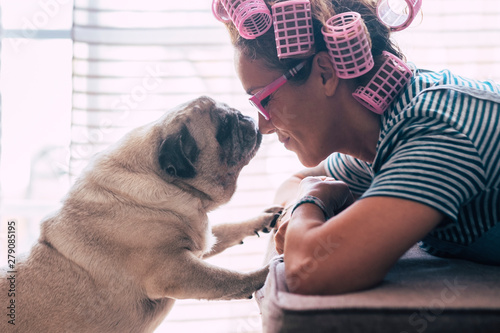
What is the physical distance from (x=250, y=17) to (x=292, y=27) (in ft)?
0.40

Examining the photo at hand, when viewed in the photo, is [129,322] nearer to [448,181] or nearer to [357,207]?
[357,207]

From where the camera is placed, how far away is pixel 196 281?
3.93 feet

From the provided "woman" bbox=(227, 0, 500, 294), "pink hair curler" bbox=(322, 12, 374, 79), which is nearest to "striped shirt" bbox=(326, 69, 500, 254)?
"woman" bbox=(227, 0, 500, 294)

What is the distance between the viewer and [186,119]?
4.78ft

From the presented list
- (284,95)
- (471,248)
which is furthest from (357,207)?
(284,95)

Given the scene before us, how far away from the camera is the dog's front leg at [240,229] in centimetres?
163

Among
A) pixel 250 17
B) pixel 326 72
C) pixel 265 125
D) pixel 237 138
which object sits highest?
pixel 250 17

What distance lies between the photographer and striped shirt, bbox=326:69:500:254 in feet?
2.59

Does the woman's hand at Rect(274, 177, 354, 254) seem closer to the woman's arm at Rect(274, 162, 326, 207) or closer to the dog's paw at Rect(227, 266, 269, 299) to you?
the dog's paw at Rect(227, 266, 269, 299)

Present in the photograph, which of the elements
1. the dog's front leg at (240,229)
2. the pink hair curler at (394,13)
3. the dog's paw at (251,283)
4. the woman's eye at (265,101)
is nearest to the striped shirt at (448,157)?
the pink hair curler at (394,13)

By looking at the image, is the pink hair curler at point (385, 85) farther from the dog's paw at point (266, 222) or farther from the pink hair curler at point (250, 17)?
the dog's paw at point (266, 222)

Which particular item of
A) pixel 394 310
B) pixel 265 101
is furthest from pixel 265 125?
pixel 394 310

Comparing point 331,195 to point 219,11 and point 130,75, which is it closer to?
point 219,11

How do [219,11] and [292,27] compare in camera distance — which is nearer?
[292,27]
